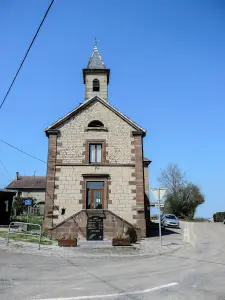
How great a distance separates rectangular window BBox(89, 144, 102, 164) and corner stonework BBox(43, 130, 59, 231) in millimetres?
2657

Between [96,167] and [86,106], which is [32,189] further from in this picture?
[96,167]

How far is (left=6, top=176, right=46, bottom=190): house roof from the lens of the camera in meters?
48.4

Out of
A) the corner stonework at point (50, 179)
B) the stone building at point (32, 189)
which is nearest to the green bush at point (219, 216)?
the stone building at point (32, 189)

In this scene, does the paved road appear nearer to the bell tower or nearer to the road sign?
the road sign

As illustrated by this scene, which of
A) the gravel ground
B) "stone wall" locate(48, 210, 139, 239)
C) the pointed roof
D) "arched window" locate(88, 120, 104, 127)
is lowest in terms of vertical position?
the gravel ground

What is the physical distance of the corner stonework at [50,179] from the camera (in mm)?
18297

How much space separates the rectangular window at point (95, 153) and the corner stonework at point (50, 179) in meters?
2.66

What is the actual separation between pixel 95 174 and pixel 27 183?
35.0 metres

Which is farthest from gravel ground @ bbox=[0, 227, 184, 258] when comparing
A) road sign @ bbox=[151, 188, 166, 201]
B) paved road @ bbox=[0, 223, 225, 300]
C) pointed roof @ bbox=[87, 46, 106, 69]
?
pointed roof @ bbox=[87, 46, 106, 69]

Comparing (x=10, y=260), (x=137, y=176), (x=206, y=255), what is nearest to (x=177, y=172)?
(x=137, y=176)

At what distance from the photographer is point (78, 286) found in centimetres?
661

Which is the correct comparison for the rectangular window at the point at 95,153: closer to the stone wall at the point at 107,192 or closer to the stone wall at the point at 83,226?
the stone wall at the point at 107,192

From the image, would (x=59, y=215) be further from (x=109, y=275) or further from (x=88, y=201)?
(x=109, y=275)

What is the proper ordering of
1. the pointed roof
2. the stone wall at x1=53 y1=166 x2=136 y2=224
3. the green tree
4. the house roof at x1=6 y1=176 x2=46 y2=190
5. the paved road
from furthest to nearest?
1. the green tree
2. the house roof at x1=6 y1=176 x2=46 y2=190
3. the pointed roof
4. the stone wall at x1=53 y1=166 x2=136 y2=224
5. the paved road
